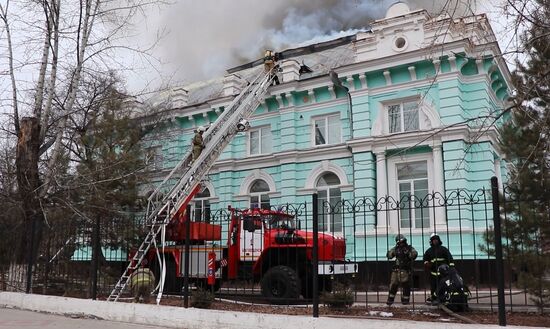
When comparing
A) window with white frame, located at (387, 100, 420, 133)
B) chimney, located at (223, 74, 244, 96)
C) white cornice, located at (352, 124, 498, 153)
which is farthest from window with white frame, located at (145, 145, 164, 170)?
window with white frame, located at (387, 100, 420, 133)

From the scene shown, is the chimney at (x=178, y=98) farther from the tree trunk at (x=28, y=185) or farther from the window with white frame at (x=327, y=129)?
the tree trunk at (x=28, y=185)

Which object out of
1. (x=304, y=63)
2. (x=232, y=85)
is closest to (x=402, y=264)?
(x=232, y=85)

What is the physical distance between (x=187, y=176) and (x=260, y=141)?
Result: 8052 mm

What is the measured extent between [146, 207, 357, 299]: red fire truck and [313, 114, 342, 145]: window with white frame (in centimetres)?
806

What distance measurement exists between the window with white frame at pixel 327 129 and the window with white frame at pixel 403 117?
7.34 ft

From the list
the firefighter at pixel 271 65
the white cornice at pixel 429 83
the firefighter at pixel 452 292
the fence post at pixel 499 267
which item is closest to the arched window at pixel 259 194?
the firefighter at pixel 271 65

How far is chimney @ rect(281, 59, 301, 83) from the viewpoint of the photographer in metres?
22.9

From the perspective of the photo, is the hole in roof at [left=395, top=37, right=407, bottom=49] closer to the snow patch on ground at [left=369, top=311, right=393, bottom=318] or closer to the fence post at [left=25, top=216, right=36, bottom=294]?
the snow patch on ground at [left=369, top=311, right=393, bottom=318]

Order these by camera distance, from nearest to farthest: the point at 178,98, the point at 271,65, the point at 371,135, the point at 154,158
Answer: the point at 371,135 → the point at 271,65 → the point at 154,158 → the point at 178,98

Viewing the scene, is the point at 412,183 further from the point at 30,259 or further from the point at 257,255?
the point at 30,259

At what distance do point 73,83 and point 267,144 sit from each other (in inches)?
428

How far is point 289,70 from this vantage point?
23.0 metres

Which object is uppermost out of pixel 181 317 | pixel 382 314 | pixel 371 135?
pixel 371 135

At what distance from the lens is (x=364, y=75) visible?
65.8 feet
